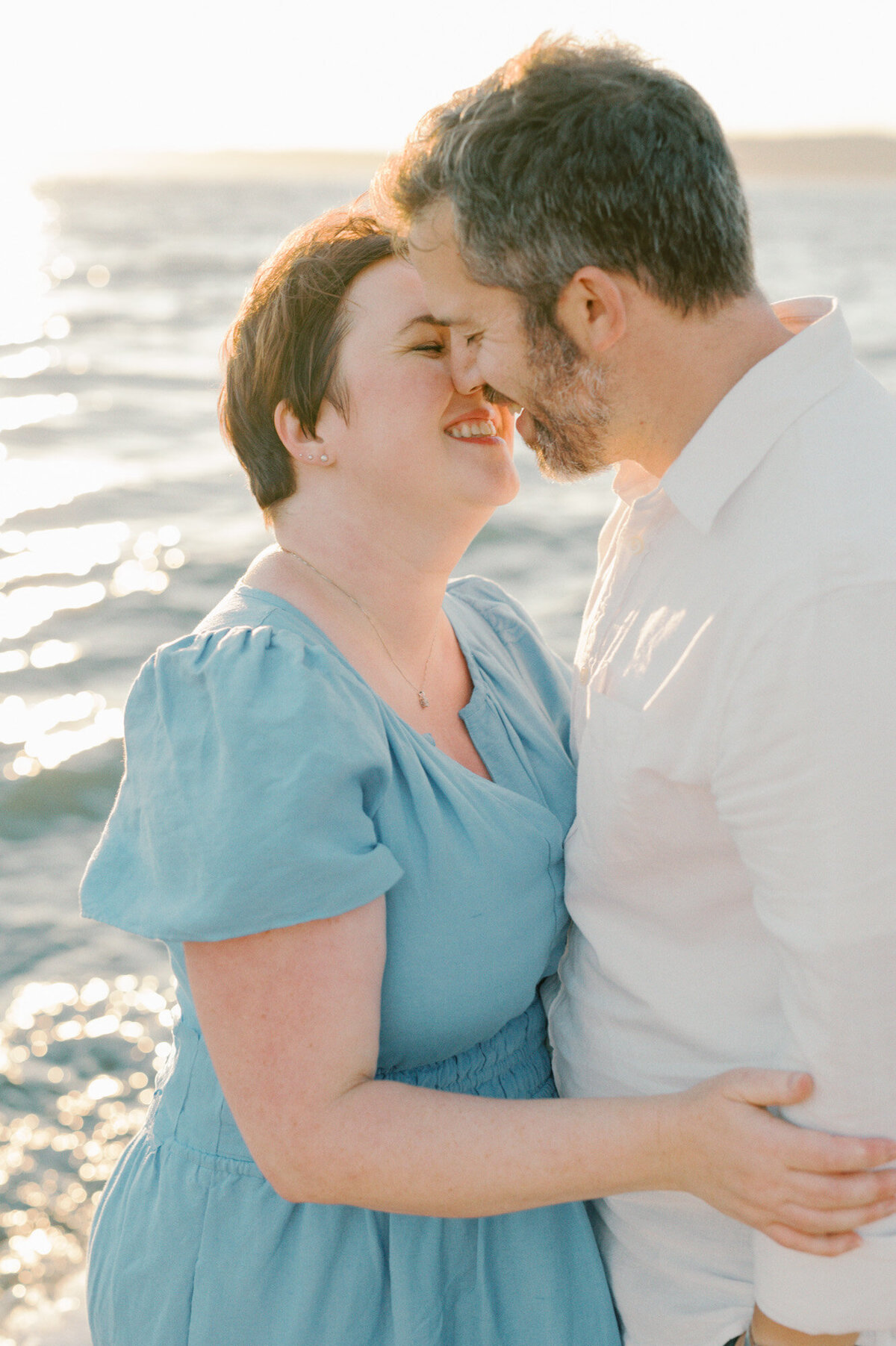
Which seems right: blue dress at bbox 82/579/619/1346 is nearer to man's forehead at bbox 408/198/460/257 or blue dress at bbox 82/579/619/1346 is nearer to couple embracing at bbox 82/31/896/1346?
couple embracing at bbox 82/31/896/1346

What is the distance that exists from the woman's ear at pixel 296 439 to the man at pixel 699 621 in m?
0.36

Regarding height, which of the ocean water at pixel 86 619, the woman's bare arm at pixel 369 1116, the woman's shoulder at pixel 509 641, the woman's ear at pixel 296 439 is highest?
the woman's ear at pixel 296 439

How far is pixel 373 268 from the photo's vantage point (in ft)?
6.81

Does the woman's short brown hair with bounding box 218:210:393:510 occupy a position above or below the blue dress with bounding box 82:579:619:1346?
above

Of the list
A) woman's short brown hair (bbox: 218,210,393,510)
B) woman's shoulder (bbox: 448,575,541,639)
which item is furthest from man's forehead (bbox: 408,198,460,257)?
woman's shoulder (bbox: 448,575,541,639)

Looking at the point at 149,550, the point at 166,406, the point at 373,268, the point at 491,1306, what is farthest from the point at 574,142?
the point at 166,406

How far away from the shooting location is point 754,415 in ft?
5.14

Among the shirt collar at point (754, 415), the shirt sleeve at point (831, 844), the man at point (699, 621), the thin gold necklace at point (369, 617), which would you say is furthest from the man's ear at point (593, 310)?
the thin gold necklace at point (369, 617)

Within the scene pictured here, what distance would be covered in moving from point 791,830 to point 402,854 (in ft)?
1.97

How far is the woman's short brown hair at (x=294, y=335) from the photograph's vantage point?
2.06 meters

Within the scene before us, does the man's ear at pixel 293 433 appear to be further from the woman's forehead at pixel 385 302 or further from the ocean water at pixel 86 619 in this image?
the ocean water at pixel 86 619

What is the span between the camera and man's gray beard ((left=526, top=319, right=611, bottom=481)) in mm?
1696

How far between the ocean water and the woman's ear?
810 mm

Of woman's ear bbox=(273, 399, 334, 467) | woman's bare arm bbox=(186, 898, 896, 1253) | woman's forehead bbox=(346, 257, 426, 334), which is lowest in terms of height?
woman's bare arm bbox=(186, 898, 896, 1253)
